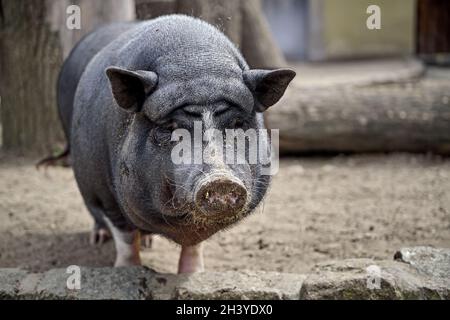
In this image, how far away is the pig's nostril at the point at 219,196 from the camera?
301 centimetres

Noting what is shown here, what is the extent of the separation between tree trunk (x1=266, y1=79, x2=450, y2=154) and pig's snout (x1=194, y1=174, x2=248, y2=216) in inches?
164

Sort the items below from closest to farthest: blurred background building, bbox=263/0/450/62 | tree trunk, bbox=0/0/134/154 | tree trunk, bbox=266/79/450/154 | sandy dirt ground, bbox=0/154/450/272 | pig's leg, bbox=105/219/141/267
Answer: pig's leg, bbox=105/219/141/267
sandy dirt ground, bbox=0/154/450/272
tree trunk, bbox=0/0/134/154
tree trunk, bbox=266/79/450/154
blurred background building, bbox=263/0/450/62

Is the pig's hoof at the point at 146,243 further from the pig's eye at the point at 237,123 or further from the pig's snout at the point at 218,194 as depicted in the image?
the pig's snout at the point at 218,194

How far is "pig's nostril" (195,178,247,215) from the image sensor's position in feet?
9.87

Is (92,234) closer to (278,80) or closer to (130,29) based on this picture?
(130,29)

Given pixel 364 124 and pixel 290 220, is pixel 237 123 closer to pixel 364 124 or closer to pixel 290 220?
pixel 290 220

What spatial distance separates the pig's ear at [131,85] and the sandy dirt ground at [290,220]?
1.25 meters

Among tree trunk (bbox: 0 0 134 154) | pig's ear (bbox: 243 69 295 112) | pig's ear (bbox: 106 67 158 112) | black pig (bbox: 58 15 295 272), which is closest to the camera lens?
black pig (bbox: 58 15 295 272)

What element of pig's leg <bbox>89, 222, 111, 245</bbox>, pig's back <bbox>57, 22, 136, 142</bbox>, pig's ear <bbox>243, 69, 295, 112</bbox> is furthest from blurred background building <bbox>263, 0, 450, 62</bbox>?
pig's ear <bbox>243, 69, 295, 112</bbox>

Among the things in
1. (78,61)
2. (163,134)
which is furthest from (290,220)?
(163,134)

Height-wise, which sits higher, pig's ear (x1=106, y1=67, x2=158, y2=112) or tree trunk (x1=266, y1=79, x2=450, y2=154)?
pig's ear (x1=106, y1=67, x2=158, y2=112)

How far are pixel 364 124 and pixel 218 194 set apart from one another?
4.51 m

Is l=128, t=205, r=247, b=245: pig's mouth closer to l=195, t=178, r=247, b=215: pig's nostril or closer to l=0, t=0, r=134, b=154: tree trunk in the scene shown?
l=195, t=178, r=247, b=215: pig's nostril

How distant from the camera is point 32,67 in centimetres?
688
